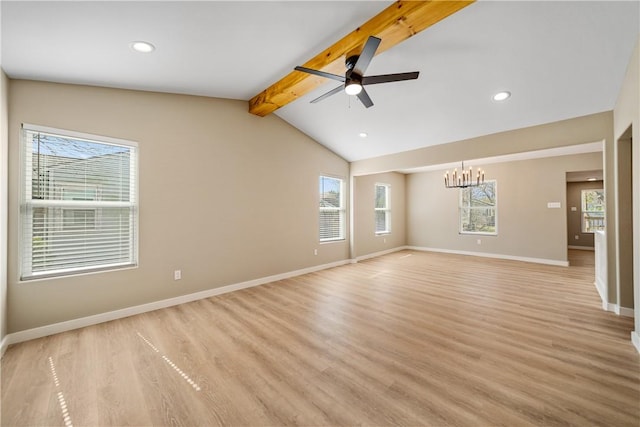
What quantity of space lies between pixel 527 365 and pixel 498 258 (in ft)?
18.2

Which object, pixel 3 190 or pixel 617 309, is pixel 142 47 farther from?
pixel 617 309

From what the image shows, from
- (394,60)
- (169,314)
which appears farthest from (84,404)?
(394,60)

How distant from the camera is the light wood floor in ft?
5.43

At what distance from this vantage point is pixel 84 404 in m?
1.75

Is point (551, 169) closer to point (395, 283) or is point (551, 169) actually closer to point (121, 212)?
point (395, 283)

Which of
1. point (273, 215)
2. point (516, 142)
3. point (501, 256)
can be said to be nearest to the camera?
point (516, 142)

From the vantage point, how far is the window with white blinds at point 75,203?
8.72ft

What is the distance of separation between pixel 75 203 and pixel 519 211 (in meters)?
8.67

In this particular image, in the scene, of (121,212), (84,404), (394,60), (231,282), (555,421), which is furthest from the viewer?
(231,282)

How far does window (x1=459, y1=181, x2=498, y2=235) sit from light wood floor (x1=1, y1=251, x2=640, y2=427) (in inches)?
144

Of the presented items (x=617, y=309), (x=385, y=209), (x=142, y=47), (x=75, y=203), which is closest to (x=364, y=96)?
(x=142, y=47)

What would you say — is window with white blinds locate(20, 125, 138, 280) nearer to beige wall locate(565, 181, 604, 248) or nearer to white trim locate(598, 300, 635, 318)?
white trim locate(598, 300, 635, 318)

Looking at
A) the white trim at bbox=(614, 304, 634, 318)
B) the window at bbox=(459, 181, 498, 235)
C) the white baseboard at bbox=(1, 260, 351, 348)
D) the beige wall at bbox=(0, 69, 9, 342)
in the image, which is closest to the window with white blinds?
the beige wall at bbox=(0, 69, 9, 342)

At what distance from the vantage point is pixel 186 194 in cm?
367
